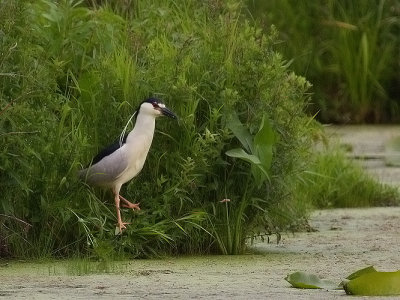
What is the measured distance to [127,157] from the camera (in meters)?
6.36

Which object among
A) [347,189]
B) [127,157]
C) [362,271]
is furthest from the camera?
[347,189]

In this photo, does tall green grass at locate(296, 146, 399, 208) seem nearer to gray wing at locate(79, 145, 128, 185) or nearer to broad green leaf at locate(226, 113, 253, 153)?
broad green leaf at locate(226, 113, 253, 153)

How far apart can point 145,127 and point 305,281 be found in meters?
1.24

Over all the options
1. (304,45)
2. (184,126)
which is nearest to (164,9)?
(184,126)

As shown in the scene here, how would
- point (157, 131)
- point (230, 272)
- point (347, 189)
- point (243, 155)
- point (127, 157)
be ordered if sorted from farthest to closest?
point (347, 189) < point (157, 131) < point (243, 155) < point (127, 157) < point (230, 272)

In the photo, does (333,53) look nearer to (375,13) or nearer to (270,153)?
(375,13)

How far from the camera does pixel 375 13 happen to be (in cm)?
1271

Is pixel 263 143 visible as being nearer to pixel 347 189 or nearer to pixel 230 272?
pixel 230 272

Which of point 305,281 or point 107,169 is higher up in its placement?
point 107,169

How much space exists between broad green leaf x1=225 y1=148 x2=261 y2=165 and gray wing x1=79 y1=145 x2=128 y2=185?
49 centimetres

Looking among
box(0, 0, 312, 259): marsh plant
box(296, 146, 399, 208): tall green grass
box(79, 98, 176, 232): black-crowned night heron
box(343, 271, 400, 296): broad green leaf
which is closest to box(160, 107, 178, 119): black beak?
box(79, 98, 176, 232): black-crowned night heron

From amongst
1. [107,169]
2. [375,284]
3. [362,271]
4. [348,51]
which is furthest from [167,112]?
[348,51]

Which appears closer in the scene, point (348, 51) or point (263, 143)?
point (263, 143)

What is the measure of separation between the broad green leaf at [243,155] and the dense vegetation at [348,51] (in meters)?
5.98
